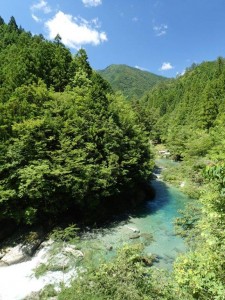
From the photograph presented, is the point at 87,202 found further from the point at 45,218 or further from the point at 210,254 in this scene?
the point at 210,254

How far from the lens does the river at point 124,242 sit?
14.6 meters

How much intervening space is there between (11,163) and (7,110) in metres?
4.62

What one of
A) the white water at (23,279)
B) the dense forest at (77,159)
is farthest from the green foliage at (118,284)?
the white water at (23,279)

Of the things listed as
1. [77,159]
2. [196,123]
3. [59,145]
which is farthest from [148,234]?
[196,123]

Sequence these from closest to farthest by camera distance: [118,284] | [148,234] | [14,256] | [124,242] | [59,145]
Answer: [118,284] < [14,256] < [124,242] < [148,234] < [59,145]

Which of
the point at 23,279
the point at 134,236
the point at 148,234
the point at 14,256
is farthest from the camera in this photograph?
the point at 148,234

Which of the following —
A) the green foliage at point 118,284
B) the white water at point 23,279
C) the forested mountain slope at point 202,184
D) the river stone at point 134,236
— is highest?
the forested mountain slope at point 202,184

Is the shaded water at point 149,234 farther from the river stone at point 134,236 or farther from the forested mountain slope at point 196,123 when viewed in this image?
the forested mountain slope at point 196,123

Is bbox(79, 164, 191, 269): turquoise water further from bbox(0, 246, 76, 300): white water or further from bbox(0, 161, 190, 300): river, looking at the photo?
bbox(0, 246, 76, 300): white water

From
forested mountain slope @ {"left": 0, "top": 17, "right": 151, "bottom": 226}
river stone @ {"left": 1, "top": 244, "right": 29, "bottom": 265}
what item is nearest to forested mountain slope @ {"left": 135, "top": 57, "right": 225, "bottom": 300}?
forested mountain slope @ {"left": 0, "top": 17, "right": 151, "bottom": 226}

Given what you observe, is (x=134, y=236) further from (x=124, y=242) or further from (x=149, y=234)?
(x=124, y=242)

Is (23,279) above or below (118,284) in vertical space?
below

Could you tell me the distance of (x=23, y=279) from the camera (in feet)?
49.1

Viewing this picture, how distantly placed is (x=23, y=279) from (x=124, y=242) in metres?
7.06
